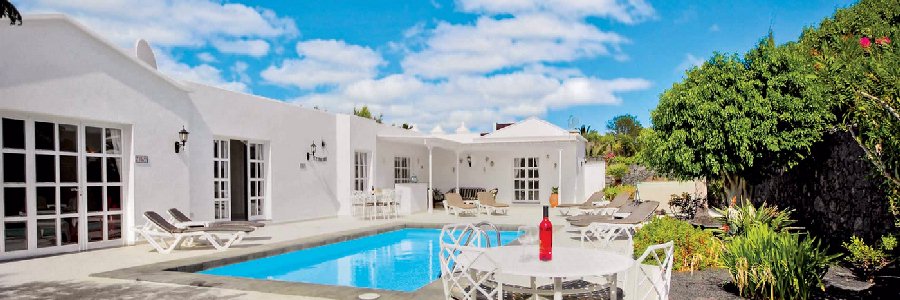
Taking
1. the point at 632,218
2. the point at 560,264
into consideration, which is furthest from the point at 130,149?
the point at 632,218

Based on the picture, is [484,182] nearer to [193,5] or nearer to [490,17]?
[490,17]

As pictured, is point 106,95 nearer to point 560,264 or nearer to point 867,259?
point 560,264

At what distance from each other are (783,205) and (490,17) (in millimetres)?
15627

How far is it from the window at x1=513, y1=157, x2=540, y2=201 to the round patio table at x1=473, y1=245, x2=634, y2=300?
54.3 feet

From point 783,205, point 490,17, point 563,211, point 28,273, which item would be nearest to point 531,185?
point 563,211

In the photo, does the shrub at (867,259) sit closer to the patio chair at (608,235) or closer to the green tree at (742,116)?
the patio chair at (608,235)

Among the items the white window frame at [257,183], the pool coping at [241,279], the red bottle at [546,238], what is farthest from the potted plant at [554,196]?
the red bottle at [546,238]

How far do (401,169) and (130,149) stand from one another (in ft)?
34.3

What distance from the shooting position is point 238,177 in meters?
15.2

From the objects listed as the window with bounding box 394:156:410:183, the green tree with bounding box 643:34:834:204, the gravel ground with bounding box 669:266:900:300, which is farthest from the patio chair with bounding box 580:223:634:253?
the window with bounding box 394:156:410:183

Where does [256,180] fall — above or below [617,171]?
above

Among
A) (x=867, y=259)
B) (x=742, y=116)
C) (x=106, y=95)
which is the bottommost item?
(x=867, y=259)

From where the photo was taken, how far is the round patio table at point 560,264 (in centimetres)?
343

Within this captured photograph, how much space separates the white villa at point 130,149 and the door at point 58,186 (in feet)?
0.05
